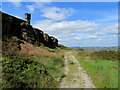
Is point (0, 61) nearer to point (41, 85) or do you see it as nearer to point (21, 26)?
point (41, 85)

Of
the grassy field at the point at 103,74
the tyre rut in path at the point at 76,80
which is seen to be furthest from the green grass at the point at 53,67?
the grassy field at the point at 103,74

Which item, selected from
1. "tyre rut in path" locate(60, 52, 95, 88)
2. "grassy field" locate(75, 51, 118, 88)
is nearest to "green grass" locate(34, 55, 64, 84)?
"tyre rut in path" locate(60, 52, 95, 88)

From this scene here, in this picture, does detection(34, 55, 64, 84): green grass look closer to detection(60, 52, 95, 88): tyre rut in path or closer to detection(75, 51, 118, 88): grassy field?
detection(60, 52, 95, 88): tyre rut in path

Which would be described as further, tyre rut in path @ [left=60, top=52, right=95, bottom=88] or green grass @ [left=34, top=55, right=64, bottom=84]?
green grass @ [left=34, top=55, right=64, bottom=84]

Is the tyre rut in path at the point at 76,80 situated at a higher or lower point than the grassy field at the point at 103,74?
lower

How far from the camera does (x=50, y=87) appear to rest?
688 centimetres

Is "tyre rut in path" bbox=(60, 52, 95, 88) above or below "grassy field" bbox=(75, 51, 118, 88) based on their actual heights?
below

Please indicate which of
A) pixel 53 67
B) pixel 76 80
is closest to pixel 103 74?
pixel 76 80

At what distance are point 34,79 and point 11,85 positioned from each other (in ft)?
5.52

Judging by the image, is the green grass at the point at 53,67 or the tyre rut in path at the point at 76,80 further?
the green grass at the point at 53,67

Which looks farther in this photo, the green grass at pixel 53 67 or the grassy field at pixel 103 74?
the green grass at pixel 53 67

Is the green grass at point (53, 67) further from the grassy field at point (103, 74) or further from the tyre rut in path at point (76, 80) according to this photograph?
the grassy field at point (103, 74)

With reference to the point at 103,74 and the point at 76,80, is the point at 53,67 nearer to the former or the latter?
Answer: the point at 76,80

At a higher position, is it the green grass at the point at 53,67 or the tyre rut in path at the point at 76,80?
the green grass at the point at 53,67
